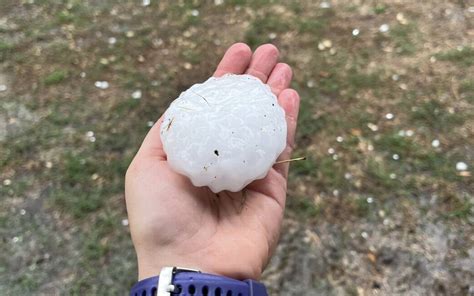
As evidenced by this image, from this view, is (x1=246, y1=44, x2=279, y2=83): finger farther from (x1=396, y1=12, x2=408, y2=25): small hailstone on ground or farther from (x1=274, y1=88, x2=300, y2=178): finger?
(x1=396, y1=12, x2=408, y2=25): small hailstone on ground

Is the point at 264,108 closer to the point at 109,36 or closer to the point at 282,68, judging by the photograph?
the point at 282,68

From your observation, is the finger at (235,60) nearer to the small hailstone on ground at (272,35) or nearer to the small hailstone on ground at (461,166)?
the small hailstone on ground at (272,35)

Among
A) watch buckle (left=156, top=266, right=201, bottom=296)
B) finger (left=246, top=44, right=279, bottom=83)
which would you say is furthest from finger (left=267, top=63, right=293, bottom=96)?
watch buckle (left=156, top=266, right=201, bottom=296)

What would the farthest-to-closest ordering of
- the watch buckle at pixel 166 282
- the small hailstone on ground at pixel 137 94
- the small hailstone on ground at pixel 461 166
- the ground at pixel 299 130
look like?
the small hailstone on ground at pixel 137 94 → the small hailstone on ground at pixel 461 166 → the ground at pixel 299 130 → the watch buckle at pixel 166 282

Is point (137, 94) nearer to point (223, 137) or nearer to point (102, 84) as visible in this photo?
point (102, 84)

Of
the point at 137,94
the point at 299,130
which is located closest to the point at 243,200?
the point at 299,130

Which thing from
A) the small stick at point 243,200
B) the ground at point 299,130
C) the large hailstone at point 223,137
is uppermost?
the large hailstone at point 223,137

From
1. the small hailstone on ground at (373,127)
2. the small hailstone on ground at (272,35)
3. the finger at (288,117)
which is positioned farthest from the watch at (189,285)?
the small hailstone on ground at (272,35)

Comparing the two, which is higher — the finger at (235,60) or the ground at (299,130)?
the finger at (235,60)
